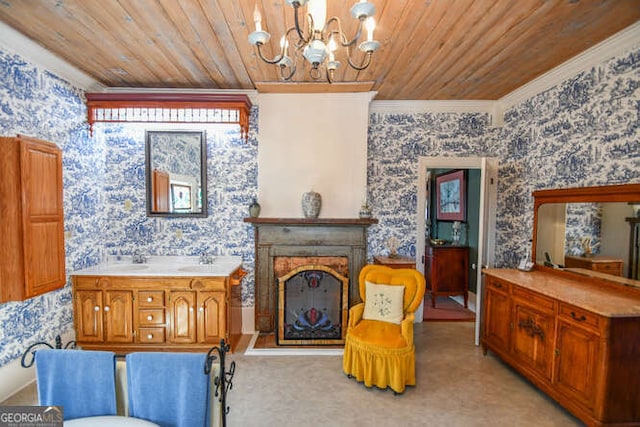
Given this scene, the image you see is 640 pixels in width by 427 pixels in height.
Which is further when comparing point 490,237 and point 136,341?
point 490,237

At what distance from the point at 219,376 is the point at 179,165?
8.89 ft

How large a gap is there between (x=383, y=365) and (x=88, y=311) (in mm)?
2884

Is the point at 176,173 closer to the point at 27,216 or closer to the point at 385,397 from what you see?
the point at 27,216

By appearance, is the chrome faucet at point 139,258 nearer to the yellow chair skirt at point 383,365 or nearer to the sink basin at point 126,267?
the sink basin at point 126,267

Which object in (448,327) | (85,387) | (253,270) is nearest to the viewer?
(85,387)

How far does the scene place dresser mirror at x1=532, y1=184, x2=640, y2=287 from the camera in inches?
88.9

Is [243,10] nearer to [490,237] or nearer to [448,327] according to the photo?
[490,237]

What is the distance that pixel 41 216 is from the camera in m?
2.35

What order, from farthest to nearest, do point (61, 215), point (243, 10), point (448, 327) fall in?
point (448, 327), point (61, 215), point (243, 10)

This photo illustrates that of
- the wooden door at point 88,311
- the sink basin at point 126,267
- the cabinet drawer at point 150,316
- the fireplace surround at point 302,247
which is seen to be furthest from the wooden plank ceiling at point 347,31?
the cabinet drawer at point 150,316

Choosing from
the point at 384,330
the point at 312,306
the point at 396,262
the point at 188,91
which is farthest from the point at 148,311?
the point at 396,262

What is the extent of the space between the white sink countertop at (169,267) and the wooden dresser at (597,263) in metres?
3.23

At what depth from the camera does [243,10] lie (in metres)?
2.03

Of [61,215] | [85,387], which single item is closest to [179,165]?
[61,215]
